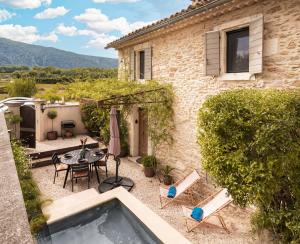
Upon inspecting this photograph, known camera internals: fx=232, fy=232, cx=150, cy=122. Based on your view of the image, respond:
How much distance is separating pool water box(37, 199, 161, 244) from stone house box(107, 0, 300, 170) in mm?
3772

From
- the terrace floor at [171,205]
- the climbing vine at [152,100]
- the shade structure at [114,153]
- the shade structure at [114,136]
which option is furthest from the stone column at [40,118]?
the shade structure at [114,136]

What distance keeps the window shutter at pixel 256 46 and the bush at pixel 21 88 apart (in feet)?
116

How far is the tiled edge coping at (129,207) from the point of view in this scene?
5984 mm

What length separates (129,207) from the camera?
23.3 ft

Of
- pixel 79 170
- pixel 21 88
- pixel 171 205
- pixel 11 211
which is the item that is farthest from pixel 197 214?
pixel 21 88

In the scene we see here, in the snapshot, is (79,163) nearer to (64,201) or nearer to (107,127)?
(64,201)

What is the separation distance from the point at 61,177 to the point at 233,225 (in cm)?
792

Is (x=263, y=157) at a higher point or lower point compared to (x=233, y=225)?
higher

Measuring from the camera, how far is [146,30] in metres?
10.7

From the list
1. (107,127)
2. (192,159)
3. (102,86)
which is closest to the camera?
(192,159)

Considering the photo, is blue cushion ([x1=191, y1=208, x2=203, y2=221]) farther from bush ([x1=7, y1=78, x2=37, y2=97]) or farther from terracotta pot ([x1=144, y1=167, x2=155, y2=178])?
bush ([x1=7, y1=78, x2=37, y2=97])

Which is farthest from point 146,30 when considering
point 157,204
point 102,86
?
point 157,204

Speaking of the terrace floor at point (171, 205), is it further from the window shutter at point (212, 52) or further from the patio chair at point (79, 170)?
the window shutter at point (212, 52)

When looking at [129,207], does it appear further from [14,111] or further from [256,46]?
[14,111]
